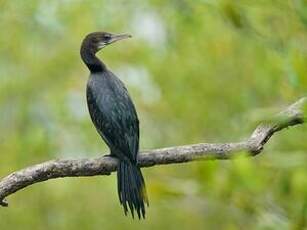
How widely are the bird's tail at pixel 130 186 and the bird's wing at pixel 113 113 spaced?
220 millimetres

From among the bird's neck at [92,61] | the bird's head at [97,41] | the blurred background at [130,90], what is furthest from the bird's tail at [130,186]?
the blurred background at [130,90]

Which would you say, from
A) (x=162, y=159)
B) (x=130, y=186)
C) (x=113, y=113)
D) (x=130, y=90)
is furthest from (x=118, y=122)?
(x=130, y=90)

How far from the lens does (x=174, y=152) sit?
3945mm

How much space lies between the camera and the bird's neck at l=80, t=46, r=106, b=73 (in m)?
5.18

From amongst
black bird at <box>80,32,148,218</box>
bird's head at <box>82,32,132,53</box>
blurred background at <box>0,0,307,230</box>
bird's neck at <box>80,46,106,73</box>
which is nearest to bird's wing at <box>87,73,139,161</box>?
black bird at <box>80,32,148,218</box>

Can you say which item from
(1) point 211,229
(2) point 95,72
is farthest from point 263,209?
(1) point 211,229

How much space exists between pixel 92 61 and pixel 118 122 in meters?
0.43

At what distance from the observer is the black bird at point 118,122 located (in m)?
4.61

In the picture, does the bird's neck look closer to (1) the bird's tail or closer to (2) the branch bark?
(1) the bird's tail

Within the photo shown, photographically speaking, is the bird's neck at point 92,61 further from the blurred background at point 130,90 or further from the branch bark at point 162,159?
the branch bark at point 162,159

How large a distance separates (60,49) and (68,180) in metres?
1.63

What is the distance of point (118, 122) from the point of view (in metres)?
4.92

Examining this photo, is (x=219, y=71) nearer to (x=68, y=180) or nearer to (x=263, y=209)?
(x=68, y=180)

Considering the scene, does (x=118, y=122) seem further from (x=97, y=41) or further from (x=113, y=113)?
(x=97, y=41)
